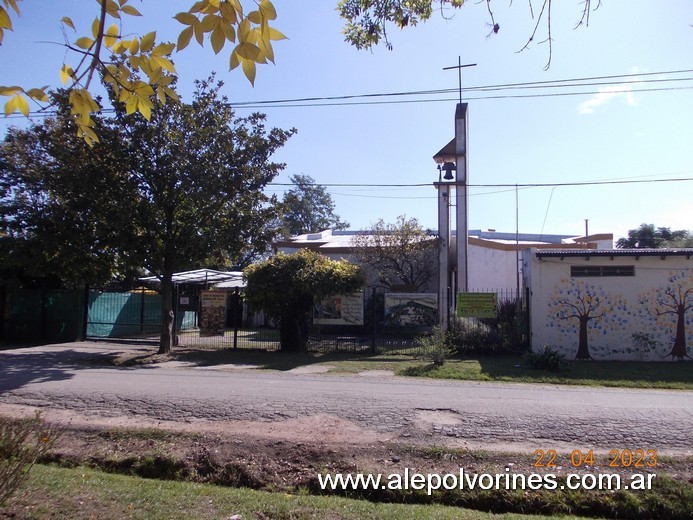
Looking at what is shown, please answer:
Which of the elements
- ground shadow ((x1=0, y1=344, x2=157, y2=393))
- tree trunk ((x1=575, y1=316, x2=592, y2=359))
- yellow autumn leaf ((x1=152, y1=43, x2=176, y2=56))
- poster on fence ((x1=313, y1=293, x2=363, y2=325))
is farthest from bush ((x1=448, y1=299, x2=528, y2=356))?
yellow autumn leaf ((x1=152, y1=43, x2=176, y2=56))

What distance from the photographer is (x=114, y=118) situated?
15570 millimetres

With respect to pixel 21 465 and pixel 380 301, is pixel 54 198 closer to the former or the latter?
pixel 380 301

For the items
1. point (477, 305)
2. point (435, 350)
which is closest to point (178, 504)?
point (435, 350)

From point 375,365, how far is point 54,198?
38.2 ft

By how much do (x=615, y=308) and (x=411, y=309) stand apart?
21.1 feet

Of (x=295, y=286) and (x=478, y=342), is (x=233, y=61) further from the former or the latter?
(x=478, y=342)

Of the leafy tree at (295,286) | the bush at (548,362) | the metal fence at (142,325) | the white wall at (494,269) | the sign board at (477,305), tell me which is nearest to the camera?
the bush at (548,362)

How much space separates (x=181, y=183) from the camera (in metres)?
15.8

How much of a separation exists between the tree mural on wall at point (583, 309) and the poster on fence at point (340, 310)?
618 cm

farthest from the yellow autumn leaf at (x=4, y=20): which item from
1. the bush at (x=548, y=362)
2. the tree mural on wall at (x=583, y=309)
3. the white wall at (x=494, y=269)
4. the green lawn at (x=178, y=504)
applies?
the white wall at (x=494, y=269)

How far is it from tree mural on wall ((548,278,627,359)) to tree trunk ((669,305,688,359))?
155cm

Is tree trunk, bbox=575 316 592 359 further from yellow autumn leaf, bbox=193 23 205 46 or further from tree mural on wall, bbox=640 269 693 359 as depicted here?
yellow autumn leaf, bbox=193 23 205 46

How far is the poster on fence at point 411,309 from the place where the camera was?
59.6ft

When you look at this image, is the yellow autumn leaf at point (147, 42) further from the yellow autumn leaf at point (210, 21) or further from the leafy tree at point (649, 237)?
the leafy tree at point (649, 237)
